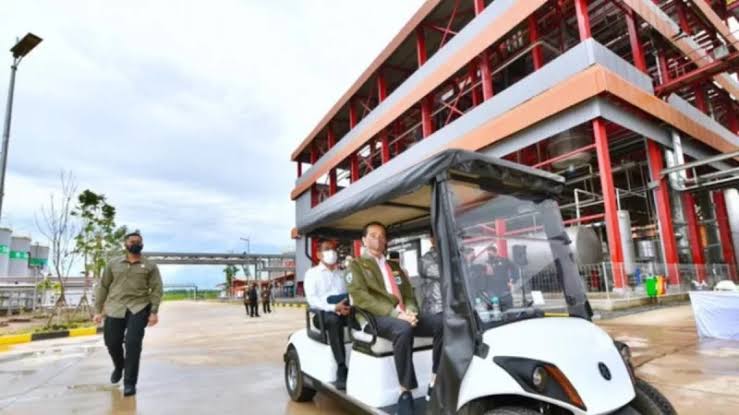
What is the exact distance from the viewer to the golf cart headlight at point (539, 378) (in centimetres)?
194

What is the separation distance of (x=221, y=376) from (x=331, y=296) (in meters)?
2.53

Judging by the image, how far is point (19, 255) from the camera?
1099 inches

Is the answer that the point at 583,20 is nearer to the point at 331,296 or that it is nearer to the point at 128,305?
the point at 331,296

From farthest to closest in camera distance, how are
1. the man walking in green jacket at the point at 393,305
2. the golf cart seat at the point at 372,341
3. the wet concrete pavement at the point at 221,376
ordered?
the wet concrete pavement at the point at 221,376
the golf cart seat at the point at 372,341
the man walking in green jacket at the point at 393,305

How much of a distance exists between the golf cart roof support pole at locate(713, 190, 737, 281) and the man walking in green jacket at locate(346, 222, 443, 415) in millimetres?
17002

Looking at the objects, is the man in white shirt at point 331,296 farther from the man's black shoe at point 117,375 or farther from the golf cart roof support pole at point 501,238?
the man's black shoe at point 117,375

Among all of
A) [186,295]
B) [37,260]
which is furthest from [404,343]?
[186,295]

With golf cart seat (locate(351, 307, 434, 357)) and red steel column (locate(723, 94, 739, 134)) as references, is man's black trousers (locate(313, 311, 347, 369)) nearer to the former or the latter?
golf cart seat (locate(351, 307, 434, 357))

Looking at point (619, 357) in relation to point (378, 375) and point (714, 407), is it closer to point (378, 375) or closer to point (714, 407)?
point (378, 375)

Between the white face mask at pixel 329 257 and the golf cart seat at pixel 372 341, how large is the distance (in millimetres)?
1164

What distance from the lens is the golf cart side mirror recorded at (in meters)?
2.69

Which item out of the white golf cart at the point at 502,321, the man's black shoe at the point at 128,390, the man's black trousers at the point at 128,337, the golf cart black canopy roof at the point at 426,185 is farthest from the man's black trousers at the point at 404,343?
the man's black shoe at the point at 128,390

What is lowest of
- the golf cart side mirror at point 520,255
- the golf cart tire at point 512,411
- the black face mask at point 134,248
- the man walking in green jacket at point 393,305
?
the golf cart tire at point 512,411

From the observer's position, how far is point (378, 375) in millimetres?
Answer: 2936
